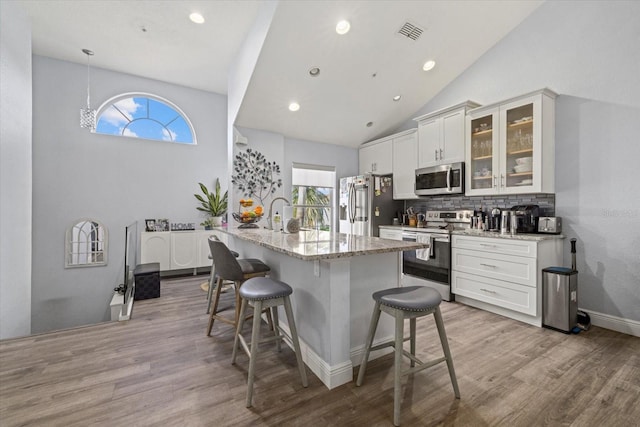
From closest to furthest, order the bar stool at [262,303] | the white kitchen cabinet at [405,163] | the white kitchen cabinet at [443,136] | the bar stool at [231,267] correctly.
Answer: the bar stool at [262,303] < the bar stool at [231,267] < the white kitchen cabinet at [443,136] < the white kitchen cabinet at [405,163]

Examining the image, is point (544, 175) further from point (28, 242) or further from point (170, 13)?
point (28, 242)

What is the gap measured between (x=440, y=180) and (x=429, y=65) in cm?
170

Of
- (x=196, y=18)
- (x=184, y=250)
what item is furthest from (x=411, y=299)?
(x=184, y=250)

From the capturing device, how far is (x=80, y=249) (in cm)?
466

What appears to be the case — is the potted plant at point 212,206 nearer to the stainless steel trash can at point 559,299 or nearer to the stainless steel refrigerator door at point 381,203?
the stainless steel refrigerator door at point 381,203

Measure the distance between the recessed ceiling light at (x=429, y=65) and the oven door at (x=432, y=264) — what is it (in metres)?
2.45

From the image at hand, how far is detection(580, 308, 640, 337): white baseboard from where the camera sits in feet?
8.64

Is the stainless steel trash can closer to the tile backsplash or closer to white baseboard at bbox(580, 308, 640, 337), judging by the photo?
white baseboard at bbox(580, 308, 640, 337)

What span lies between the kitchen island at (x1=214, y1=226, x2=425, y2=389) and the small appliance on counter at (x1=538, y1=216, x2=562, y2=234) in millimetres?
2103

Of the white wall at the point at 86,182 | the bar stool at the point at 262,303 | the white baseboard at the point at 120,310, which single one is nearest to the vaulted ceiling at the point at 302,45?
the white wall at the point at 86,182

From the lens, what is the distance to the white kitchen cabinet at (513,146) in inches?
120

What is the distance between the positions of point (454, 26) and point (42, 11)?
5.12 meters

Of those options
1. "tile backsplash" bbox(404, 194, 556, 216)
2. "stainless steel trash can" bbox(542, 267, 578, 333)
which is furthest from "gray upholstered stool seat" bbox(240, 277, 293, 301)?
"tile backsplash" bbox(404, 194, 556, 216)

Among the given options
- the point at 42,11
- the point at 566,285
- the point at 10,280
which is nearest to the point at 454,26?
the point at 566,285
